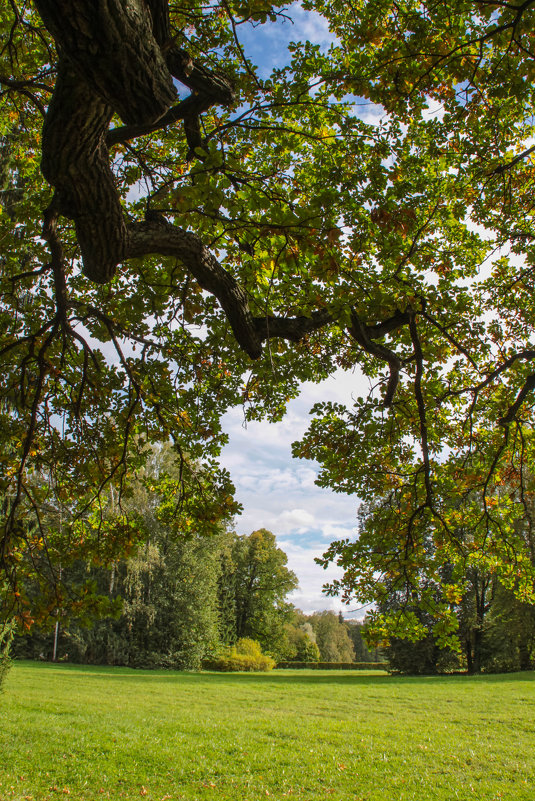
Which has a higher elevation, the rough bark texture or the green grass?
the rough bark texture

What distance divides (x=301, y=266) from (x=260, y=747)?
8.67 metres

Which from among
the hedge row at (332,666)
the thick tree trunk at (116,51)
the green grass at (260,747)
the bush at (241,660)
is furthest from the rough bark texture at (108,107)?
the hedge row at (332,666)

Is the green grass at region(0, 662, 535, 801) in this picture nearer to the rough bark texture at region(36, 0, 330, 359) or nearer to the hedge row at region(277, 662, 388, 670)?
the rough bark texture at region(36, 0, 330, 359)

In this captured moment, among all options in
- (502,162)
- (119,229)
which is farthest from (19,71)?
(502,162)

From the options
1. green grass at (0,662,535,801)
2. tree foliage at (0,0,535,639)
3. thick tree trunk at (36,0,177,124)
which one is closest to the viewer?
thick tree trunk at (36,0,177,124)

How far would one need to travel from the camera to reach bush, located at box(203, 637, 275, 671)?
27.0m

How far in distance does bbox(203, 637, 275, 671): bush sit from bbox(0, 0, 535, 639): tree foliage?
83.9 feet

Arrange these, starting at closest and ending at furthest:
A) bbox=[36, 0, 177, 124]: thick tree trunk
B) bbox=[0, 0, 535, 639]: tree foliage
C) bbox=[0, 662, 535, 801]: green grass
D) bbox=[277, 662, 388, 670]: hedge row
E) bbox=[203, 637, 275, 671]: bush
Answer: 1. bbox=[36, 0, 177, 124]: thick tree trunk
2. bbox=[0, 0, 535, 639]: tree foliage
3. bbox=[0, 662, 535, 801]: green grass
4. bbox=[203, 637, 275, 671]: bush
5. bbox=[277, 662, 388, 670]: hedge row

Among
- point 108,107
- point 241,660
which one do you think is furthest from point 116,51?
point 241,660

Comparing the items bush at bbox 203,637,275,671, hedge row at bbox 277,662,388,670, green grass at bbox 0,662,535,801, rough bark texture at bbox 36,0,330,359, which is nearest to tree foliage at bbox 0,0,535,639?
rough bark texture at bbox 36,0,330,359

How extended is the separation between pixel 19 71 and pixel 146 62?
373 cm

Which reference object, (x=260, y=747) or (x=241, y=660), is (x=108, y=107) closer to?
(x=260, y=747)

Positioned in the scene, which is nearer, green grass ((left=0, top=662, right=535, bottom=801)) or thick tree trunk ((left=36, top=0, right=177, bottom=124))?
thick tree trunk ((left=36, top=0, right=177, bottom=124))

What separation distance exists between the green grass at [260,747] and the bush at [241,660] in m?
14.2
